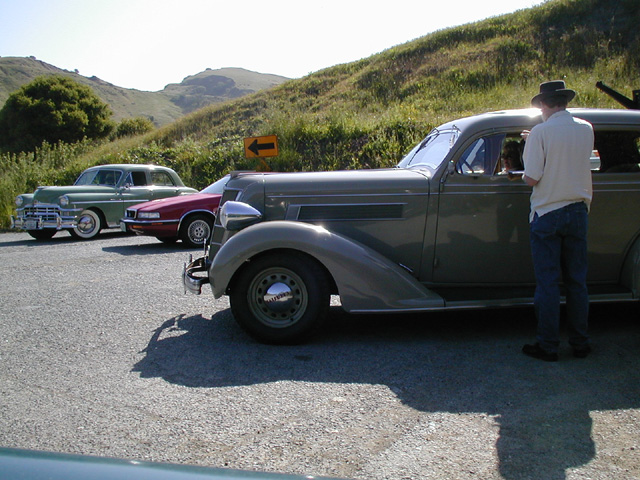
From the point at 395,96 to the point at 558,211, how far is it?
23.0 meters

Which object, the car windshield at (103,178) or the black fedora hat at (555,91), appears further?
the car windshield at (103,178)

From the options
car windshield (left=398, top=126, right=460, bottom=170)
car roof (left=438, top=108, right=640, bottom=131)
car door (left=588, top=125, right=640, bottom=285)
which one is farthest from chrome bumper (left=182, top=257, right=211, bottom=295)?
car door (left=588, top=125, right=640, bottom=285)

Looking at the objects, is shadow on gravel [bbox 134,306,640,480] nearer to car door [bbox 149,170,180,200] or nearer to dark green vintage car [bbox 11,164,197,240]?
dark green vintage car [bbox 11,164,197,240]

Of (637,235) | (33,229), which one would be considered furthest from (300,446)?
(33,229)

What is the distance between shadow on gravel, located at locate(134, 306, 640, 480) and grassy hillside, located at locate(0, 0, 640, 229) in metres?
9.76

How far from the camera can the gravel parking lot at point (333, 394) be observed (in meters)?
2.72

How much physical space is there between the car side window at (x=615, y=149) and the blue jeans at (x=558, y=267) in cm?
107

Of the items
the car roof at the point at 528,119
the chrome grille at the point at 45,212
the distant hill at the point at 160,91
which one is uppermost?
the distant hill at the point at 160,91

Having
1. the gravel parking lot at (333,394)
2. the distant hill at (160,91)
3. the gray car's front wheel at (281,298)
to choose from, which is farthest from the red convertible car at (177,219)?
the distant hill at (160,91)

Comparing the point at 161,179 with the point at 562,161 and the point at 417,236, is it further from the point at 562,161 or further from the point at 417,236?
the point at 562,161

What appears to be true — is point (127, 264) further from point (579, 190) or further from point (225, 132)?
point (225, 132)

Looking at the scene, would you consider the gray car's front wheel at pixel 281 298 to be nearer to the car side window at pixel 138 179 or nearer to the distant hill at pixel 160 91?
the car side window at pixel 138 179

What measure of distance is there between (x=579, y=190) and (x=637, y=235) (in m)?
1.19

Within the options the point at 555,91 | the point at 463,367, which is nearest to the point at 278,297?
the point at 463,367
